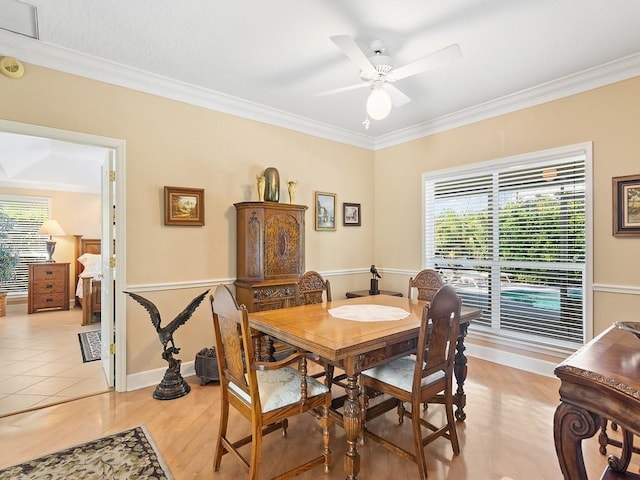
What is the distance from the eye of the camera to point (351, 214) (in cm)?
477

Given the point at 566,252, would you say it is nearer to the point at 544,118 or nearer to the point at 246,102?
the point at 544,118

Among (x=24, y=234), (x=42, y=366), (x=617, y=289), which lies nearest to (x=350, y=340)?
(x=617, y=289)

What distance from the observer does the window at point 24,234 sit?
6.42 meters

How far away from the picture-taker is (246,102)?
11.9ft

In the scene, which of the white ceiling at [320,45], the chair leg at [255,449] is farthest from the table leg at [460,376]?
the white ceiling at [320,45]

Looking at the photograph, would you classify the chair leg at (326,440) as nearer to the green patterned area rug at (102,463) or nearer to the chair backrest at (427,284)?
the green patterned area rug at (102,463)

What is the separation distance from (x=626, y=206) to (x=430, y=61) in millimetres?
2182

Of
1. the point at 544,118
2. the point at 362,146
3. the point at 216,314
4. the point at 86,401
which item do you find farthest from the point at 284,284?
the point at 544,118

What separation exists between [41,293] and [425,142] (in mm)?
7133

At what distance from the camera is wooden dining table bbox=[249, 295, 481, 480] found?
170 centimetres

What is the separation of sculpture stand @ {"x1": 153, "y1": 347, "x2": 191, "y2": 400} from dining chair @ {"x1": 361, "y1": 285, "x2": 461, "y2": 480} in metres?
1.67

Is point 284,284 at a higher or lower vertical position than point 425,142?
lower

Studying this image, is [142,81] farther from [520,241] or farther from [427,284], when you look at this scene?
[520,241]

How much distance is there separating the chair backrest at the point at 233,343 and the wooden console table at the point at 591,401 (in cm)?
122
